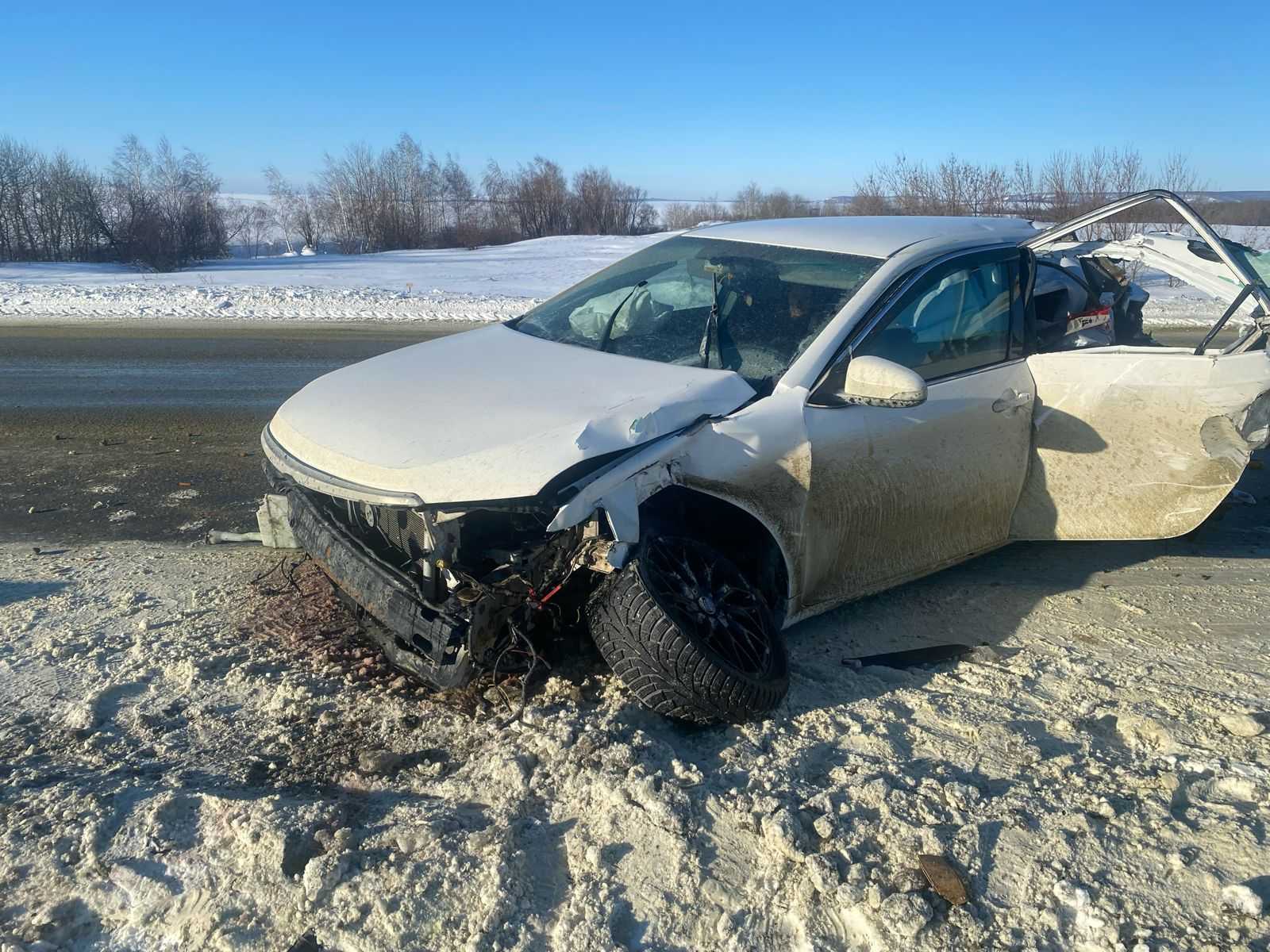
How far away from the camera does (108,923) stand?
7.66 feet

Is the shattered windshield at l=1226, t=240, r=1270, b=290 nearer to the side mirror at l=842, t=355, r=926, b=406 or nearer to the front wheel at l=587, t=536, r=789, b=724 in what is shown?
the side mirror at l=842, t=355, r=926, b=406

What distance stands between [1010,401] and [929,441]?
63 centimetres

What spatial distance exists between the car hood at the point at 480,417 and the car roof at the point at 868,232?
3.58ft

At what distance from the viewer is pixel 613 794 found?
282 cm

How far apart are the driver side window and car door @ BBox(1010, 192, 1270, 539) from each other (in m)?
0.29

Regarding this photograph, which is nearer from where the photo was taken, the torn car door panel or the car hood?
the car hood

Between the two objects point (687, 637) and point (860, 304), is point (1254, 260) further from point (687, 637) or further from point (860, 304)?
point (687, 637)

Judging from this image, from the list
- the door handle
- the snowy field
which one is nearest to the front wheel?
the door handle

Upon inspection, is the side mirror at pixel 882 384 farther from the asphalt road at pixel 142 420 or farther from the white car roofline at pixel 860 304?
the asphalt road at pixel 142 420

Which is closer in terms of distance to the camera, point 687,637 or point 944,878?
point 944,878

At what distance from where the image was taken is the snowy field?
1677 cm

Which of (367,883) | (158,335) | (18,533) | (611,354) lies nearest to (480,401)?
(611,354)

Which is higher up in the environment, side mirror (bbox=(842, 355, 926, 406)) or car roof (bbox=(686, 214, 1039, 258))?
car roof (bbox=(686, 214, 1039, 258))

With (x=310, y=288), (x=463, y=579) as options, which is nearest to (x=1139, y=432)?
(x=463, y=579)
